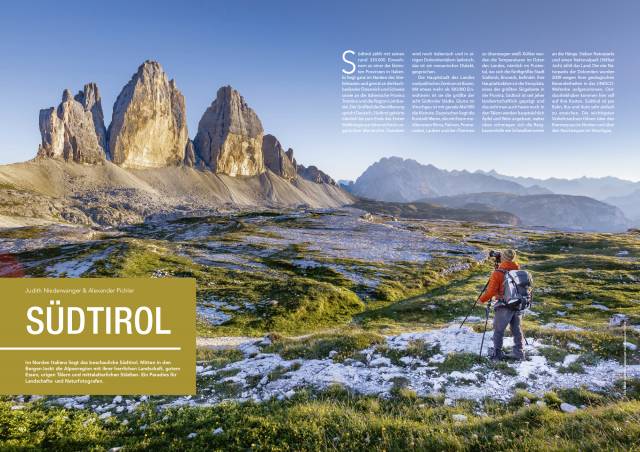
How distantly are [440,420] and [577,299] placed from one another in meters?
34.2

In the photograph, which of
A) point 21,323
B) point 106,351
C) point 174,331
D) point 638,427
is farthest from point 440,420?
point 21,323

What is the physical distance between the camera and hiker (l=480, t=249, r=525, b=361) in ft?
43.5

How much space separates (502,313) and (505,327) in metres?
0.60

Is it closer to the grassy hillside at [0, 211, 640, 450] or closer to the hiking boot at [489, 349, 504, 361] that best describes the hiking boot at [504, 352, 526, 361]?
the hiking boot at [489, 349, 504, 361]

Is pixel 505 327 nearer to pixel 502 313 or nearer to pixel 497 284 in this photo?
pixel 502 313

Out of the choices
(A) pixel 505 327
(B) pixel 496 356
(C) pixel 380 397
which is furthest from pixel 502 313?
(C) pixel 380 397

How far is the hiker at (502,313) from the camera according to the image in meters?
13.3

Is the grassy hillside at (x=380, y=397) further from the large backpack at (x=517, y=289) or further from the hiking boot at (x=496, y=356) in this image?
the large backpack at (x=517, y=289)

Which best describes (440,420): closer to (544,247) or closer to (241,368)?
(241,368)

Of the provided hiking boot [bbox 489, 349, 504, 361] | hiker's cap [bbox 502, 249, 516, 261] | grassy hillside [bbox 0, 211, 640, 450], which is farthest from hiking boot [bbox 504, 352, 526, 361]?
hiker's cap [bbox 502, 249, 516, 261]

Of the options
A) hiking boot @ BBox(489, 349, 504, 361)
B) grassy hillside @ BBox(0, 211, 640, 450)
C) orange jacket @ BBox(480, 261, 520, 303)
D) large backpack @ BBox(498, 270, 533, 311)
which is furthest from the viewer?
hiking boot @ BBox(489, 349, 504, 361)

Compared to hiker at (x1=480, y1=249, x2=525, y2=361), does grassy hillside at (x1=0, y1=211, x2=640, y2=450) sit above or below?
below

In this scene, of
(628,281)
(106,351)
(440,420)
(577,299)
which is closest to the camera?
(440,420)

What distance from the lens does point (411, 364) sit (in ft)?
44.5
